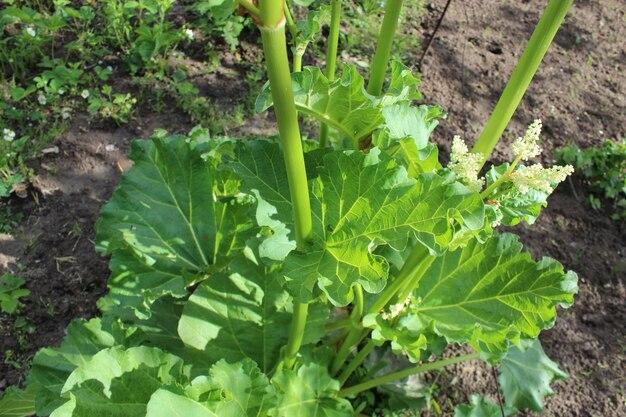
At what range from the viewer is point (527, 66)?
4.48 ft

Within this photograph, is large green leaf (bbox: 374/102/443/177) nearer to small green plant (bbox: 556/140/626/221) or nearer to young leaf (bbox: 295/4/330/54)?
young leaf (bbox: 295/4/330/54)

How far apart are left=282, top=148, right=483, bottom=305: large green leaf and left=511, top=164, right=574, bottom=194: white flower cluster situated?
0.10 m

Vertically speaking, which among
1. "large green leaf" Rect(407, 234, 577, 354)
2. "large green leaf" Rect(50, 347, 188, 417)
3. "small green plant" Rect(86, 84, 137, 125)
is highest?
"large green leaf" Rect(407, 234, 577, 354)

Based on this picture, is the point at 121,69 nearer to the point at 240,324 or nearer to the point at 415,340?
the point at 240,324

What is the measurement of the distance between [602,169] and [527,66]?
238 cm

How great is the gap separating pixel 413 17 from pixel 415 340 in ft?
9.79

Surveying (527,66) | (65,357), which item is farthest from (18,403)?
(527,66)

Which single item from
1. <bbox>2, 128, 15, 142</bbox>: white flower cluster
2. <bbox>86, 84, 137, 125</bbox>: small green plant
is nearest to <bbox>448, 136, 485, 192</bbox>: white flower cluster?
<bbox>86, 84, 137, 125</bbox>: small green plant

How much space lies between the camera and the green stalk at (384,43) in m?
1.52

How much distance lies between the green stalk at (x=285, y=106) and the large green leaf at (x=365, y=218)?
0.09 meters

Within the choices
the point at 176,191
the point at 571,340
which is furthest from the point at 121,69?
the point at 571,340

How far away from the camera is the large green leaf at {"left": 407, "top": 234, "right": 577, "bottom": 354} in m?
1.85

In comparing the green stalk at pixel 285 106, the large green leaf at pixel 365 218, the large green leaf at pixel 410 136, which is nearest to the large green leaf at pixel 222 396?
the large green leaf at pixel 365 218

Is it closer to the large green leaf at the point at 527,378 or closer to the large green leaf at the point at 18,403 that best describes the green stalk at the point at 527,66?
the large green leaf at the point at 527,378
